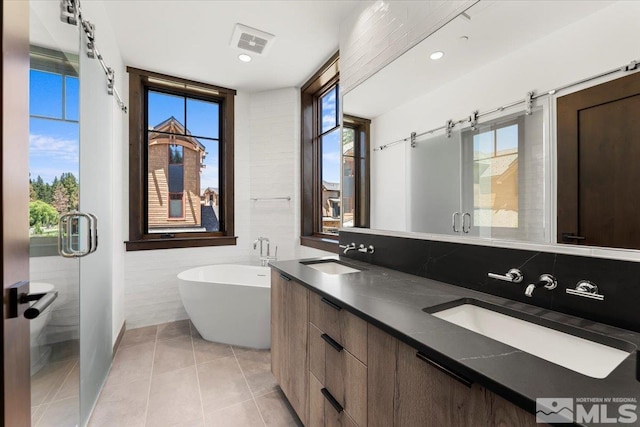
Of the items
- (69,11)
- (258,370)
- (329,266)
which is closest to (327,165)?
(329,266)

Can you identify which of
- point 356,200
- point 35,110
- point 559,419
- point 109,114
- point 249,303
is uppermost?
point 109,114

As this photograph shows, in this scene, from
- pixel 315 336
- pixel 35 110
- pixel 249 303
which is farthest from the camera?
pixel 249 303

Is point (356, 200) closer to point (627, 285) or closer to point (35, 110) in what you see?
point (627, 285)

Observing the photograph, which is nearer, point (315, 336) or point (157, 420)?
point (315, 336)

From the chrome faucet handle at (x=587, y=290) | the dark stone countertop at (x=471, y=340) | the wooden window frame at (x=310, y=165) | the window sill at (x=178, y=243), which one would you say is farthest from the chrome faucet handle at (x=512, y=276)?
the window sill at (x=178, y=243)

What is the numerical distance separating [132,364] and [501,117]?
9.62ft

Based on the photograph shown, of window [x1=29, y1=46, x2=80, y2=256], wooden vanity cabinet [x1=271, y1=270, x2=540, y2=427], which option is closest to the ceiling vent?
window [x1=29, y1=46, x2=80, y2=256]

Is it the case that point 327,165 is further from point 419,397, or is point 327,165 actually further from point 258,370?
point 419,397

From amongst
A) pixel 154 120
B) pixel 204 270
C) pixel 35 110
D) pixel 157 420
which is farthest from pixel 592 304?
pixel 154 120

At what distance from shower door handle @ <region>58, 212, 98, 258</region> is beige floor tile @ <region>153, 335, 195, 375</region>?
124cm

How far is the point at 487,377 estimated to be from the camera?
1.97ft

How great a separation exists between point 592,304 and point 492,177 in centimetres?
57

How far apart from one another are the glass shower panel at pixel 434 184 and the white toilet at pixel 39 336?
1.65 metres

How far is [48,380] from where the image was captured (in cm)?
114
